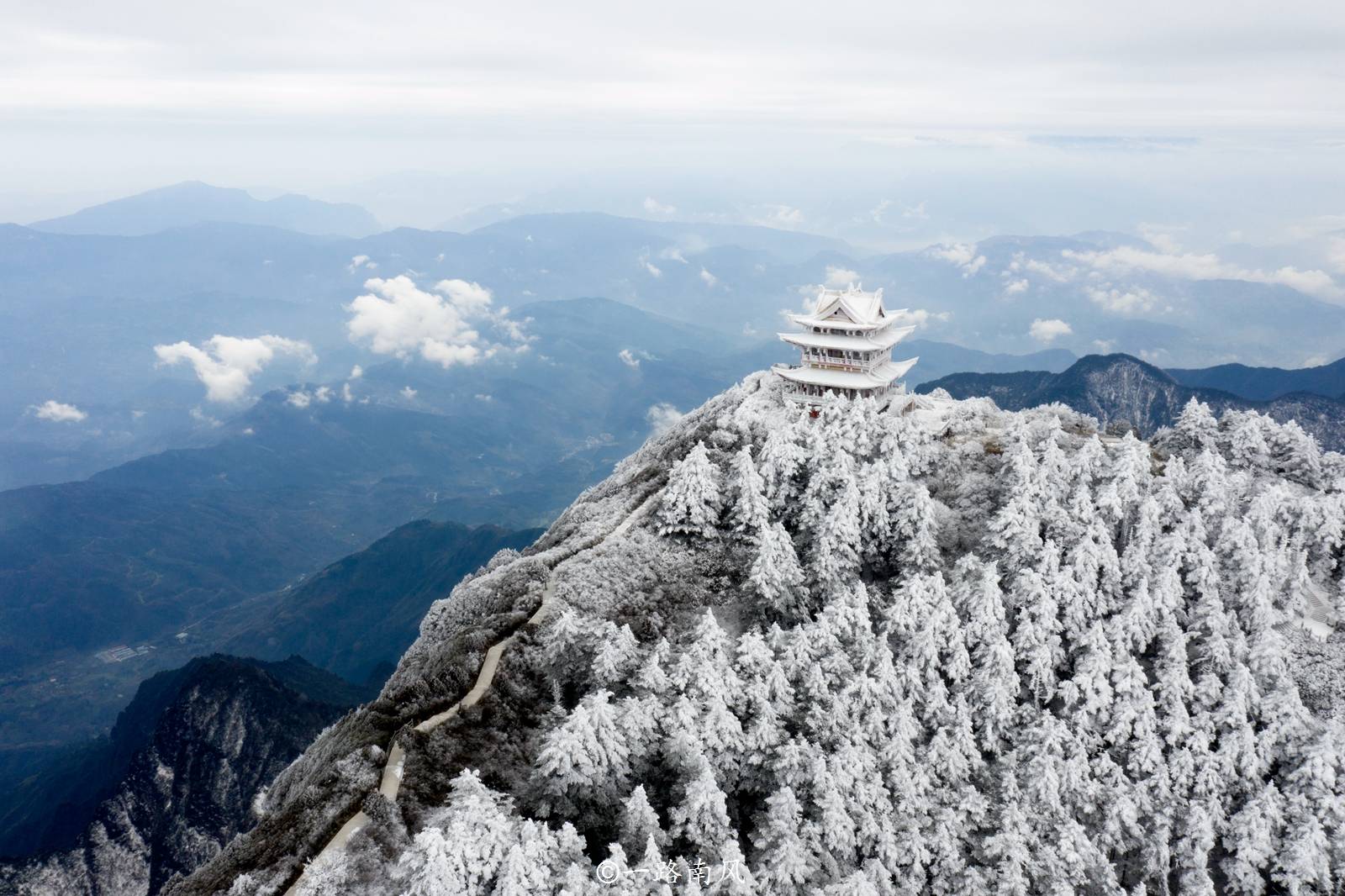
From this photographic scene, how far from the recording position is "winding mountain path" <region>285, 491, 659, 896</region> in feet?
92.6

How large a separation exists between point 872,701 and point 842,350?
37440mm

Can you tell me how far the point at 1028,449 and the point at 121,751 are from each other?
130m

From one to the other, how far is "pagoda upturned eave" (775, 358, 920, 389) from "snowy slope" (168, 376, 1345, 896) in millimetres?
12310

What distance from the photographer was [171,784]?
90688 millimetres

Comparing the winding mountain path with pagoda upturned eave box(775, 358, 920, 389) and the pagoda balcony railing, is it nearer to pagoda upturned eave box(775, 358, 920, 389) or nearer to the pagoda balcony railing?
pagoda upturned eave box(775, 358, 920, 389)

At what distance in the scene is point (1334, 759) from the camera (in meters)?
33.6

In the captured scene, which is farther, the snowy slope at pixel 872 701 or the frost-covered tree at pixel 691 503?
the frost-covered tree at pixel 691 503

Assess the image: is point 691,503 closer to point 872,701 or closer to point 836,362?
point 872,701

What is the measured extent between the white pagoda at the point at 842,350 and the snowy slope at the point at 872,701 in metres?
13.1

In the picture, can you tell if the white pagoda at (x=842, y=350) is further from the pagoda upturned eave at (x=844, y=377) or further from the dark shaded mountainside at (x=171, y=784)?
the dark shaded mountainside at (x=171, y=784)

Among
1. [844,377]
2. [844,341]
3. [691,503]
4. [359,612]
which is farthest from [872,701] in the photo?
[359,612]

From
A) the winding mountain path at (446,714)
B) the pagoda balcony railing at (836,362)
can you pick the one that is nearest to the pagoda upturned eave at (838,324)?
the pagoda balcony railing at (836,362)

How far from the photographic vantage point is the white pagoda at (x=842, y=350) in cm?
6500

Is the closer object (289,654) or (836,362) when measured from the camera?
(836,362)
